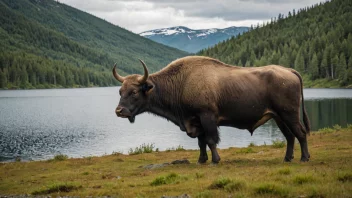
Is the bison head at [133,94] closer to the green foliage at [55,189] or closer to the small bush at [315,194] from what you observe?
the green foliage at [55,189]

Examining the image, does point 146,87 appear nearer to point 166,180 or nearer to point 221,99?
point 221,99

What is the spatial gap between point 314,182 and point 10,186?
9.97 meters

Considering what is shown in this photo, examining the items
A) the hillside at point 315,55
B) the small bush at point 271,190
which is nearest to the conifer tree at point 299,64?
the hillside at point 315,55

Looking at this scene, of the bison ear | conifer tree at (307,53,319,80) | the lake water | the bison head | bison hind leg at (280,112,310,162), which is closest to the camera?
bison hind leg at (280,112,310,162)

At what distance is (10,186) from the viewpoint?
14.4m

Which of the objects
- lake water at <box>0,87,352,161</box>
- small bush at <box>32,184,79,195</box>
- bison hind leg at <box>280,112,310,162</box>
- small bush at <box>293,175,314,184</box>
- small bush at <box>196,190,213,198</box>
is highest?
bison hind leg at <box>280,112,310,162</box>

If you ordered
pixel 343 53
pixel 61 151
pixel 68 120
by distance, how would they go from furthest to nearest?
pixel 343 53, pixel 68 120, pixel 61 151

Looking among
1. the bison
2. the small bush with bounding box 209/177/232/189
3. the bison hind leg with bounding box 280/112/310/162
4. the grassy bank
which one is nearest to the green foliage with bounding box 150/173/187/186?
the grassy bank

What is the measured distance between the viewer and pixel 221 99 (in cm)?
1527

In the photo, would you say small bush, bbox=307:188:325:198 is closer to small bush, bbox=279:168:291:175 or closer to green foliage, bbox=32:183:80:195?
small bush, bbox=279:168:291:175

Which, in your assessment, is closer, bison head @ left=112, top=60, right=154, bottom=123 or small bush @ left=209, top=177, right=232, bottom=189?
small bush @ left=209, top=177, right=232, bottom=189

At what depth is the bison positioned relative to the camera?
49.5ft

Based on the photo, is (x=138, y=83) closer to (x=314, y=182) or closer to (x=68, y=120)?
(x=314, y=182)

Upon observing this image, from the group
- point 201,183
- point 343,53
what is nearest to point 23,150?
point 201,183
